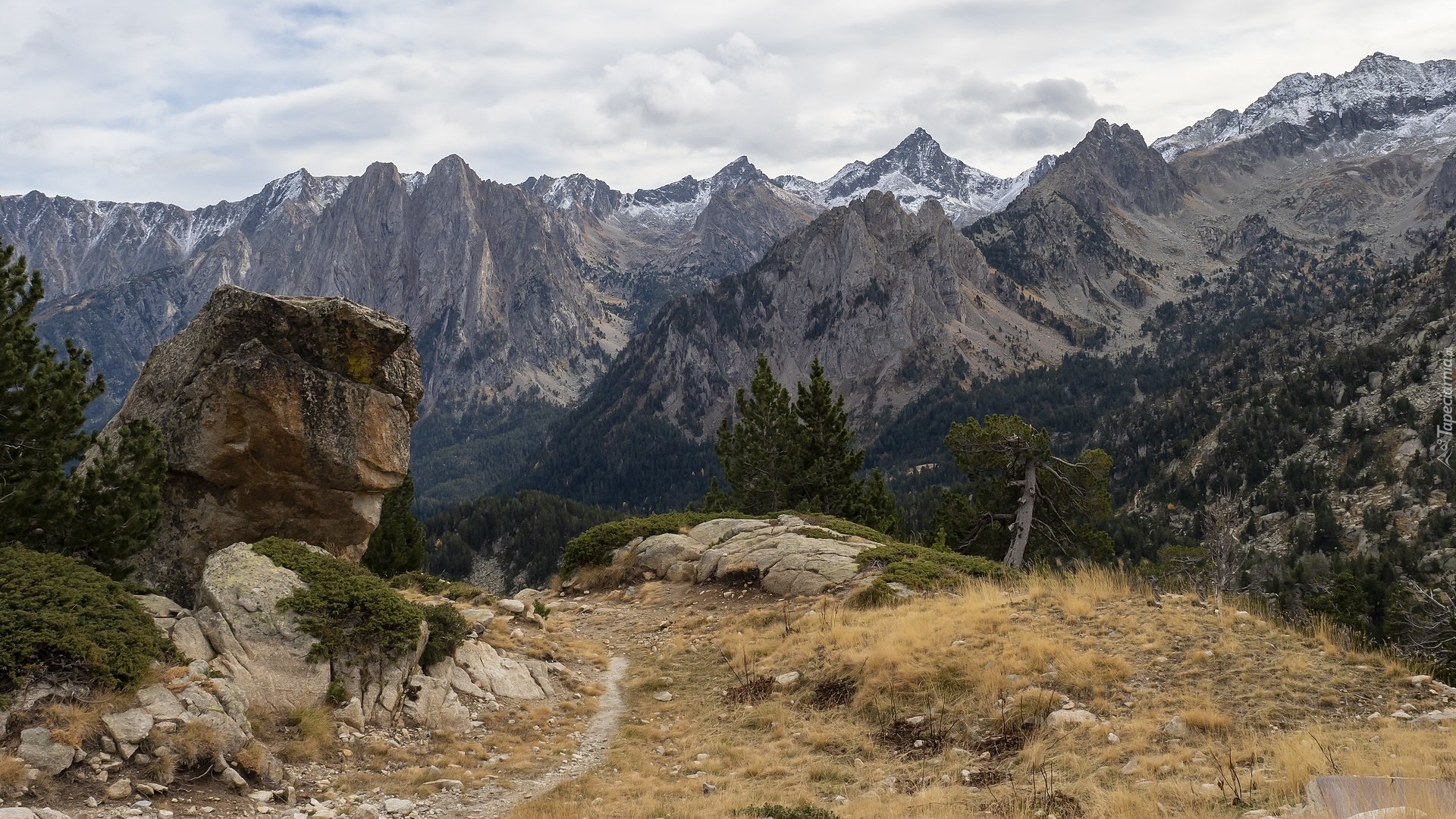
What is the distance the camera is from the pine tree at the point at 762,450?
171ft

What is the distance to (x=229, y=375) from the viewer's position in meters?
20.8

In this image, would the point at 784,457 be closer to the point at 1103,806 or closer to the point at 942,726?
the point at 942,726

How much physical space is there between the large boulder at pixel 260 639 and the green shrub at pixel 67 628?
3.90 feet

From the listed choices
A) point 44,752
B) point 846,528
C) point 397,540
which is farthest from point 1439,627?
point 397,540

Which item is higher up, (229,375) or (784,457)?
(229,375)

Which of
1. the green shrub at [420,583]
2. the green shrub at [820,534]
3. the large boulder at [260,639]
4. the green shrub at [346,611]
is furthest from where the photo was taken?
the green shrub at [820,534]

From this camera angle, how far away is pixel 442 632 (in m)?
17.1

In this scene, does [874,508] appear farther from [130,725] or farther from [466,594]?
[130,725]

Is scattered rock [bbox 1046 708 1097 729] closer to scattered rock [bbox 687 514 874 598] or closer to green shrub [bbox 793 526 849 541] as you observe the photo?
scattered rock [bbox 687 514 874 598]

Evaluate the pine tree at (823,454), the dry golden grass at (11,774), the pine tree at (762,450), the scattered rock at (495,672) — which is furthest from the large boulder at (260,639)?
the pine tree at (823,454)

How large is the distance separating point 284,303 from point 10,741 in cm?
1449

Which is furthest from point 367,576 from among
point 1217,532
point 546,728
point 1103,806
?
point 1217,532

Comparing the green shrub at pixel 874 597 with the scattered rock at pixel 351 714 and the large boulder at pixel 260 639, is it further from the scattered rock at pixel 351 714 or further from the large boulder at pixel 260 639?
the large boulder at pixel 260 639

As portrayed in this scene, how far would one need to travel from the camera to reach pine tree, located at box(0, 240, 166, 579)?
642 inches
